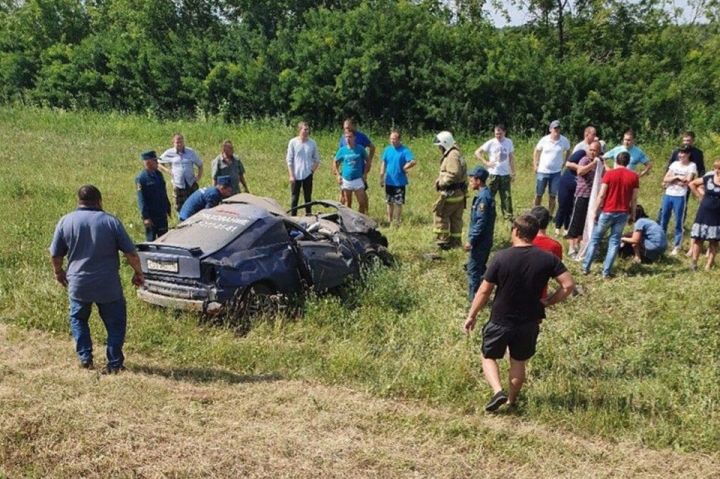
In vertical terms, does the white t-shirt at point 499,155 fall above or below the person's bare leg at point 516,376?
above

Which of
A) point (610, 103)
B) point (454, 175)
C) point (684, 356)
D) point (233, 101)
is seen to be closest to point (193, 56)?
point (233, 101)

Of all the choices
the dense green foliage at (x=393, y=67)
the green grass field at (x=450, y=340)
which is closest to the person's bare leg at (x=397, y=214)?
the green grass field at (x=450, y=340)

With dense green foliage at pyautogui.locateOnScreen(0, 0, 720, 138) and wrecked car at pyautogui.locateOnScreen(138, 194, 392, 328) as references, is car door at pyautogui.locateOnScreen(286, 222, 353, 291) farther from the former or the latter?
dense green foliage at pyautogui.locateOnScreen(0, 0, 720, 138)

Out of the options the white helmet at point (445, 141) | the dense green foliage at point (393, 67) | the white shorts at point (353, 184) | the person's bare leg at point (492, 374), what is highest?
the dense green foliage at point (393, 67)

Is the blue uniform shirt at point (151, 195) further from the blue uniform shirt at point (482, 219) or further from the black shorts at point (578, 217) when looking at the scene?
the black shorts at point (578, 217)

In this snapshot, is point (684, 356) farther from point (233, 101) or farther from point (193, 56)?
point (193, 56)

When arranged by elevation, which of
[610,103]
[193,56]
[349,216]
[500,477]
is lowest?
[500,477]

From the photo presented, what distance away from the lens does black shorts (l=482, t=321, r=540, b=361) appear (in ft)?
17.0

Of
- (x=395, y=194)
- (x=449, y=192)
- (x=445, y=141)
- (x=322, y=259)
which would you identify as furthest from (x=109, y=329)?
(x=395, y=194)

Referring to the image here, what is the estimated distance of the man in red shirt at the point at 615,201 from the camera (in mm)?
8430

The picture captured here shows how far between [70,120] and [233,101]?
243 inches

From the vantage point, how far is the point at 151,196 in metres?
8.99

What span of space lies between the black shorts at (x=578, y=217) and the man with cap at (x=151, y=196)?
565 cm

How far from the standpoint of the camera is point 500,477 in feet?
14.7
